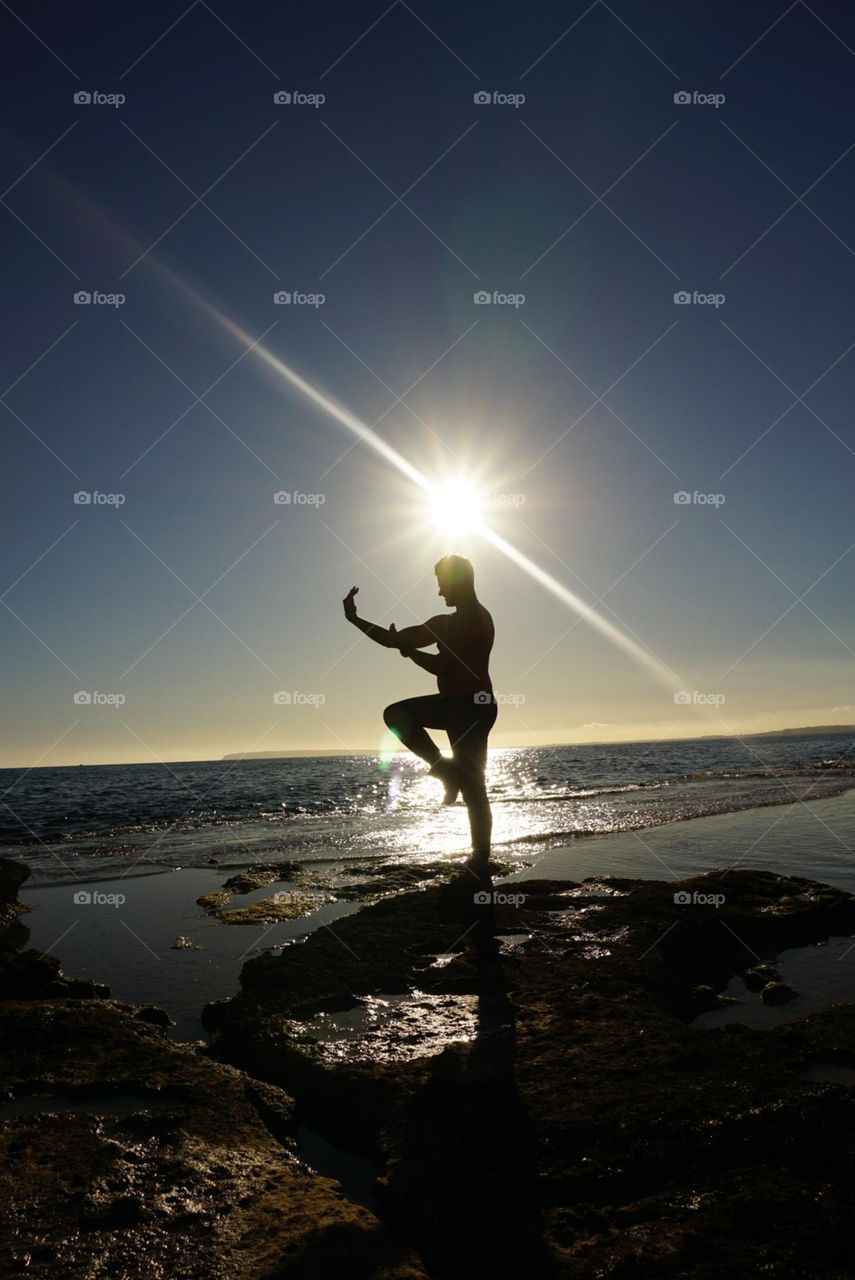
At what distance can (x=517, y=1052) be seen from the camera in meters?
3.68

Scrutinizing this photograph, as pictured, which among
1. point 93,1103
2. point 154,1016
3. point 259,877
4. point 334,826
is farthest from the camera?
point 334,826

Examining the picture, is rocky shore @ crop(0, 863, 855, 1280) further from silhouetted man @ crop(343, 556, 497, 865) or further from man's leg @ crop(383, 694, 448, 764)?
man's leg @ crop(383, 694, 448, 764)

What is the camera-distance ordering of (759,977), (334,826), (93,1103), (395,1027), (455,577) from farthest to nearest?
1. (334,826)
2. (455,577)
3. (759,977)
4. (395,1027)
5. (93,1103)

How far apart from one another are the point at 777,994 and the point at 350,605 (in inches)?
187

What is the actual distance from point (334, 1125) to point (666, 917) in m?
3.84

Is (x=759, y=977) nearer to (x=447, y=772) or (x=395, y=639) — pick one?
(x=447, y=772)

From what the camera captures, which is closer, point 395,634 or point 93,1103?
point 93,1103

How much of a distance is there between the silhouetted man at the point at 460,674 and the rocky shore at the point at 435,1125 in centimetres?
189

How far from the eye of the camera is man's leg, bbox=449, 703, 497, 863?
7.06 m

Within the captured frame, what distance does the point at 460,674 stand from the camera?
7117 mm

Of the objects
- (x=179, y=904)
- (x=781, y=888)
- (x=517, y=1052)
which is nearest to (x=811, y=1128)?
(x=517, y=1052)

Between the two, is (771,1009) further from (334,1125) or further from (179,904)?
(179,904)

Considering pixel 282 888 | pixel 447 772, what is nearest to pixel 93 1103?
pixel 447 772

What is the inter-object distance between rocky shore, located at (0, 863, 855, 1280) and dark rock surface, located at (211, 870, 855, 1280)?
1cm
